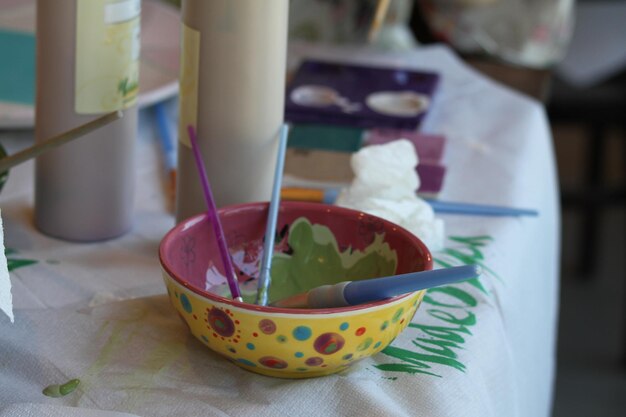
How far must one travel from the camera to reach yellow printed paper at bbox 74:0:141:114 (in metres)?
0.61

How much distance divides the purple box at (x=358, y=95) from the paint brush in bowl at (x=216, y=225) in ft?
0.87

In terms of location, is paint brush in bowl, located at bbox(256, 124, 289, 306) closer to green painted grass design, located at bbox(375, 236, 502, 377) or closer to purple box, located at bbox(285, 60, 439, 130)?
green painted grass design, located at bbox(375, 236, 502, 377)

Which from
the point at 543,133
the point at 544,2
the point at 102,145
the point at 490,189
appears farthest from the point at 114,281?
the point at 544,2

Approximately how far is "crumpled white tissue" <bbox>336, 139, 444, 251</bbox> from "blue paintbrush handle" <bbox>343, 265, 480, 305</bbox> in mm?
166

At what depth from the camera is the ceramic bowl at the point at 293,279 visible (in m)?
0.46

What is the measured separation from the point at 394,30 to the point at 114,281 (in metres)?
0.67

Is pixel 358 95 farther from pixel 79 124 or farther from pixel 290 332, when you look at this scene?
pixel 290 332

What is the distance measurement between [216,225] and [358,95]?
397 millimetres

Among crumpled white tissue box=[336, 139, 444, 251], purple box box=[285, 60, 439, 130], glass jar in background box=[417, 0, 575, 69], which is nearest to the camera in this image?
crumpled white tissue box=[336, 139, 444, 251]

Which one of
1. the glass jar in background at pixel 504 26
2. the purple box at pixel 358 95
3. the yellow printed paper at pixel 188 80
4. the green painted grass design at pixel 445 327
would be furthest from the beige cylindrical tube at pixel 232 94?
the glass jar in background at pixel 504 26

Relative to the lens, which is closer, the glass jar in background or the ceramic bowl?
the ceramic bowl

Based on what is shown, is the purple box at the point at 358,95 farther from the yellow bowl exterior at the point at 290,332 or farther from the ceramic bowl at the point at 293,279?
the yellow bowl exterior at the point at 290,332

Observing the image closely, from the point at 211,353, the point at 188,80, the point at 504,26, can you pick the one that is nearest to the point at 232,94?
the point at 188,80

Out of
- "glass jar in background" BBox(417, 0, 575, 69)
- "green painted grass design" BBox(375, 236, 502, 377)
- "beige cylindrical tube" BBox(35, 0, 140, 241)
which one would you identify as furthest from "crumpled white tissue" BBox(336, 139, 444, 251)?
"glass jar in background" BBox(417, 0, 575, 69)
